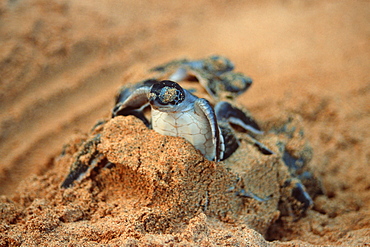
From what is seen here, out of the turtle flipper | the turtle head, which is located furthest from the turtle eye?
the turtle flipper

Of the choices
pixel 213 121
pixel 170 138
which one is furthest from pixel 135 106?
pixel 213 121

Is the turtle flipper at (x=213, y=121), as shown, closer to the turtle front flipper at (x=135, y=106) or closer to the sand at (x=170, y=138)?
the sand at (x=170, y=138)

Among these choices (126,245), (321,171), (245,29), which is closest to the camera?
(126,245)

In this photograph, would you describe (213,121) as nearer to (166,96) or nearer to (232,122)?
(166,96)

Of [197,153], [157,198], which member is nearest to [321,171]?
[197,153]

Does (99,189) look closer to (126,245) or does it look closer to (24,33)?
(126,245)

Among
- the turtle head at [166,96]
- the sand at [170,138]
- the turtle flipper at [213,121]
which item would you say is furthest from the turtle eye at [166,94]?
the sand at [170,138]
